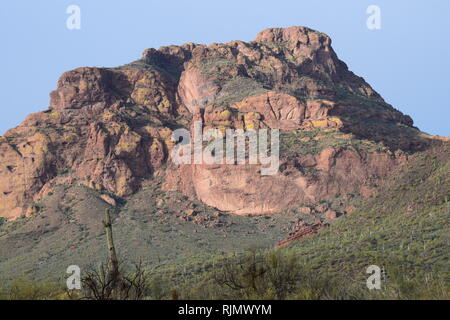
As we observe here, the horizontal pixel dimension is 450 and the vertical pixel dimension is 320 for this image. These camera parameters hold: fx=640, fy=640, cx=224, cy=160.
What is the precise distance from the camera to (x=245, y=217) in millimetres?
92562

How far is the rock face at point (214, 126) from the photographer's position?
9338 cm

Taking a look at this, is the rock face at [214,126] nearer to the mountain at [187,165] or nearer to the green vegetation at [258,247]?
the mountain at [187,165]

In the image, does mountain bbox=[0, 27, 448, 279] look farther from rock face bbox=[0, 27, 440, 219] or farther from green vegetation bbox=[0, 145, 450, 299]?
green vegetation bbox=[0, 145, 450, 299]

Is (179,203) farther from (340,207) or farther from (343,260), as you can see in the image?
(343,260)

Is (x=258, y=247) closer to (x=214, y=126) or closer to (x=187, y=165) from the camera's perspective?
(x=187, y=165)

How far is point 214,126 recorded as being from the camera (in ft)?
339

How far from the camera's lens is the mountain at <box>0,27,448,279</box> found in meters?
85.7

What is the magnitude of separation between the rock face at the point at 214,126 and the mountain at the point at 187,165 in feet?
0.74

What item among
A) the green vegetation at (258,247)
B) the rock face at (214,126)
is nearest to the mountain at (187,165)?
the rock face at (214,126)

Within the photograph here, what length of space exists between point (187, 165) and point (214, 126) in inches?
302

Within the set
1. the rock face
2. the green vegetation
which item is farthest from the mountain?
the green vegetation

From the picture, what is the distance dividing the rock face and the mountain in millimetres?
225

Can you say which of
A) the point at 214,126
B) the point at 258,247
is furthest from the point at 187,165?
the point at 258,247
